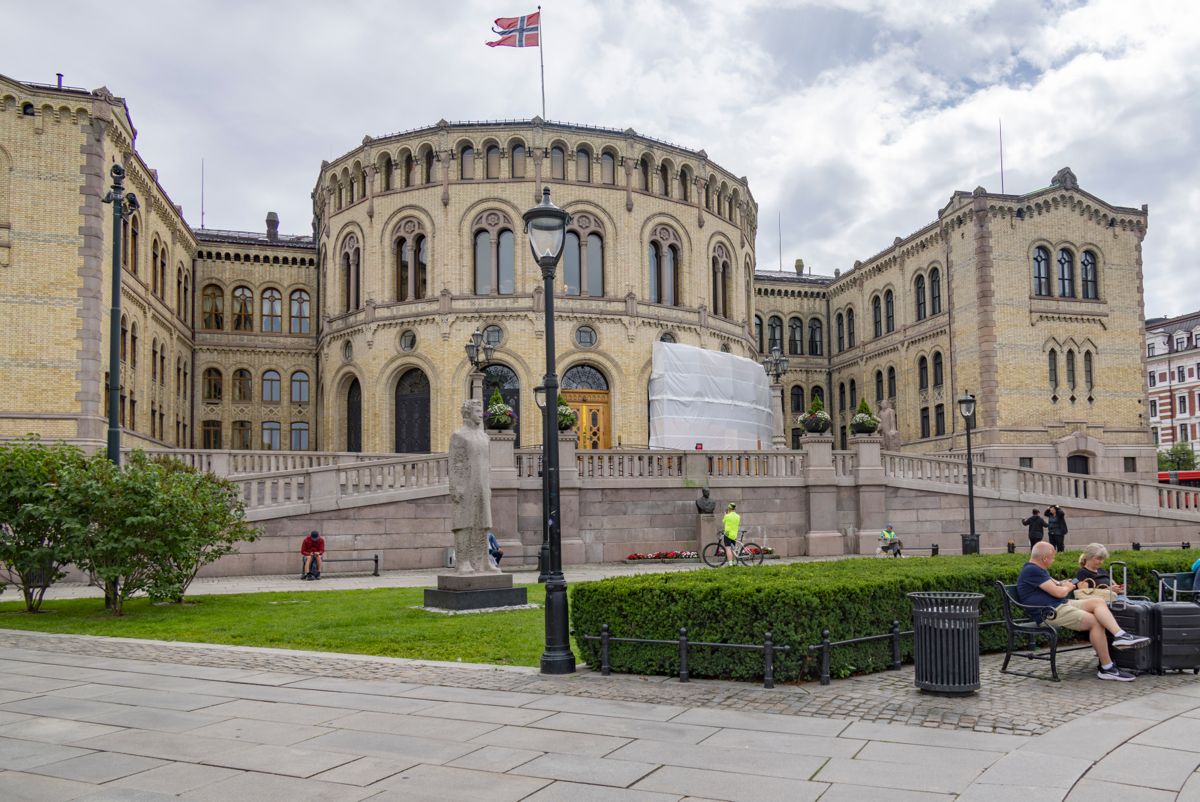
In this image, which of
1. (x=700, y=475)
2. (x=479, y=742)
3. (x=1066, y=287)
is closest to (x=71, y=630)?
(x=479, y=742)

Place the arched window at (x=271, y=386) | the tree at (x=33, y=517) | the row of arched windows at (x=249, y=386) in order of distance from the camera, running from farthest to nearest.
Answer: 1. the arched window at (x=271, y=386)
2. the row of arched windows at (x=249, y=386)
3. the tree at (x=33, y=517)

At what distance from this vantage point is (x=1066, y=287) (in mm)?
48281

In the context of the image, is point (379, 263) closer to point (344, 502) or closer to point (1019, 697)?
point (344, 502)

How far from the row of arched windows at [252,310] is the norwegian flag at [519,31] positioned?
1958cm

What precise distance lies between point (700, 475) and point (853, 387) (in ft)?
112

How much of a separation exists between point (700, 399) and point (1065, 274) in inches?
769

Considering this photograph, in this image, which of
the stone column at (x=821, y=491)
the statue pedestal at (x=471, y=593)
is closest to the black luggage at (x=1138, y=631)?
the statue pedestal at (x=471, y=593)

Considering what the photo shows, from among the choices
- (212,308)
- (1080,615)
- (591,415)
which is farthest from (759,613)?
(212,308)

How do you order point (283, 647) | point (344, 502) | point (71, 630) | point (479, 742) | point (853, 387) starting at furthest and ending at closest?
point (853, 387) → point (344, 502) → point (71, 630) → point (283, 647) → point (479, 742)

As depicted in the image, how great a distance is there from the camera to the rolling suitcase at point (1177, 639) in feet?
34.7

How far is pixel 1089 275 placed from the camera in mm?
48656

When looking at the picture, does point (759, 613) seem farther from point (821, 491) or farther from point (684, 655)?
point (821, 491)

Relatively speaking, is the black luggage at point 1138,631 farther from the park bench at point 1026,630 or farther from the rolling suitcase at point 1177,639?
the park bench at point 1026,630

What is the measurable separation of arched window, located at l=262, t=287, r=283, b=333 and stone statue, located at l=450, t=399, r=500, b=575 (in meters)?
37.4
